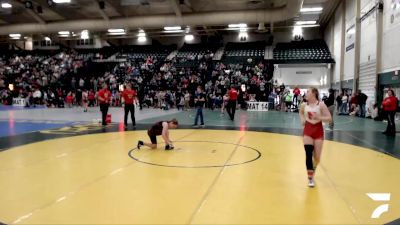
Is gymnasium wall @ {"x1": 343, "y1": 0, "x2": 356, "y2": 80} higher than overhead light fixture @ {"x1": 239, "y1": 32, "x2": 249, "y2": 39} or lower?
lower

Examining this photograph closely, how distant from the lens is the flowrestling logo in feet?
13.0

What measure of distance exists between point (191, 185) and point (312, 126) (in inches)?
79.4

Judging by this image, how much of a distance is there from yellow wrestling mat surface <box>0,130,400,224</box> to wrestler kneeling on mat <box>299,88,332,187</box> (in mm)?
426

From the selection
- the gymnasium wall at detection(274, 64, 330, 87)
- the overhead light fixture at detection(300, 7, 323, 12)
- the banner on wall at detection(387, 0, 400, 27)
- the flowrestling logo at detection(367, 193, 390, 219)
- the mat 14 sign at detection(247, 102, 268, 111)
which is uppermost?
the overhead light fixture at detection(300, 7, 323, 12)

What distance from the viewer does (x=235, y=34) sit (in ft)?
126

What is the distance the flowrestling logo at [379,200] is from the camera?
395 cm

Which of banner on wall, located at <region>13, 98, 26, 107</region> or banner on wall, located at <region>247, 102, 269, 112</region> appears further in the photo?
banner on wall, located at <region>13, 98, 26, 107</region>

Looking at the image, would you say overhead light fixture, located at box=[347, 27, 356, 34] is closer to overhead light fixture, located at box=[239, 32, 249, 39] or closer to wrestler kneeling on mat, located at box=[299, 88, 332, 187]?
overhead light fixture, located at box=[239, 32, 249, 39]

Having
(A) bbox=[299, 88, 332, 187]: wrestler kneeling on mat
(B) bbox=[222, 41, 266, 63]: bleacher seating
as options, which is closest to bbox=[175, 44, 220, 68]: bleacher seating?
→ (B) bbox=[222, 41, 266, 63]: bleacher seating

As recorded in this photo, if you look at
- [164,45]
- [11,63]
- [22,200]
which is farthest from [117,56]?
[22,200]

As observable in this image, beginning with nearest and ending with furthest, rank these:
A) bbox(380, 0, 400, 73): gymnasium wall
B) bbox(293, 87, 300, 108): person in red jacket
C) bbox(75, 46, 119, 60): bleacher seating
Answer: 1. bbox(380, 0, 400, 73): gymnasium wall
2. bbox(293, 87, 300, 108): person in red jacket
3. bbox(75, 46, 119, 60): bleacher seating

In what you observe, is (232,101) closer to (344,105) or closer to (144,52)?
(344,105)

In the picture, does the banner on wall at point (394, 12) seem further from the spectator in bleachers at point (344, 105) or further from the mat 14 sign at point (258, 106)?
the mat 14 sign at point (258, 106)

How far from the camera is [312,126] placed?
5.10 metres
